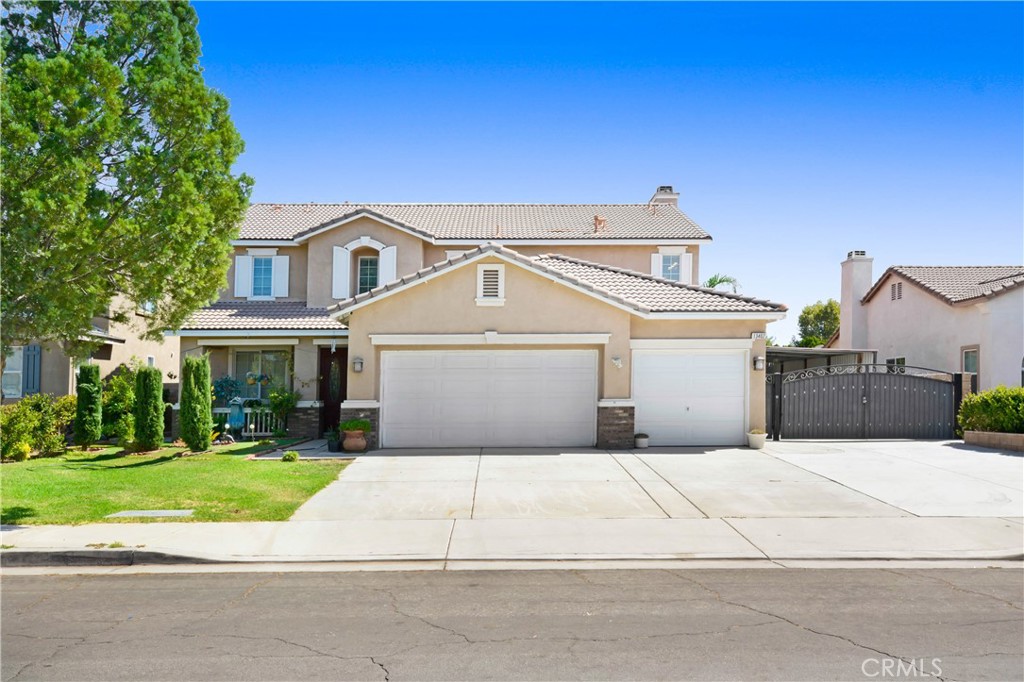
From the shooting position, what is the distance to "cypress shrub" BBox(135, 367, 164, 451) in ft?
54.0

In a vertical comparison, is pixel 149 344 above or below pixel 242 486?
above

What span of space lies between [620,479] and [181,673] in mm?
8776

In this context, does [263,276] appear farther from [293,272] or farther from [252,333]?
[252,333]

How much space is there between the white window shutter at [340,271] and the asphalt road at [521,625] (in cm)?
1517

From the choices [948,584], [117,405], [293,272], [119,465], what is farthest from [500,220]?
[948,584]

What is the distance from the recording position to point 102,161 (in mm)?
9617

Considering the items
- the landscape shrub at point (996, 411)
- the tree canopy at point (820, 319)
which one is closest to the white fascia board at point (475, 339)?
the landscape shrub at point (996, 411)

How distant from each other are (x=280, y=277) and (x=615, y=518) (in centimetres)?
1610

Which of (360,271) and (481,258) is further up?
(360,271)

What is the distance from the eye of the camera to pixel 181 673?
5.07 metres

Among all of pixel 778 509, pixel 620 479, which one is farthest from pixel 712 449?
pixel 778 509

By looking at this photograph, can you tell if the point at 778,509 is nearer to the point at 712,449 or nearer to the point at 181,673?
the point at 712,449

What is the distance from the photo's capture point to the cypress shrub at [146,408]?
16469mm

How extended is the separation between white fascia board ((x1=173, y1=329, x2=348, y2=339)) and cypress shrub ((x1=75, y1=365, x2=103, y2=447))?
2.66 m
